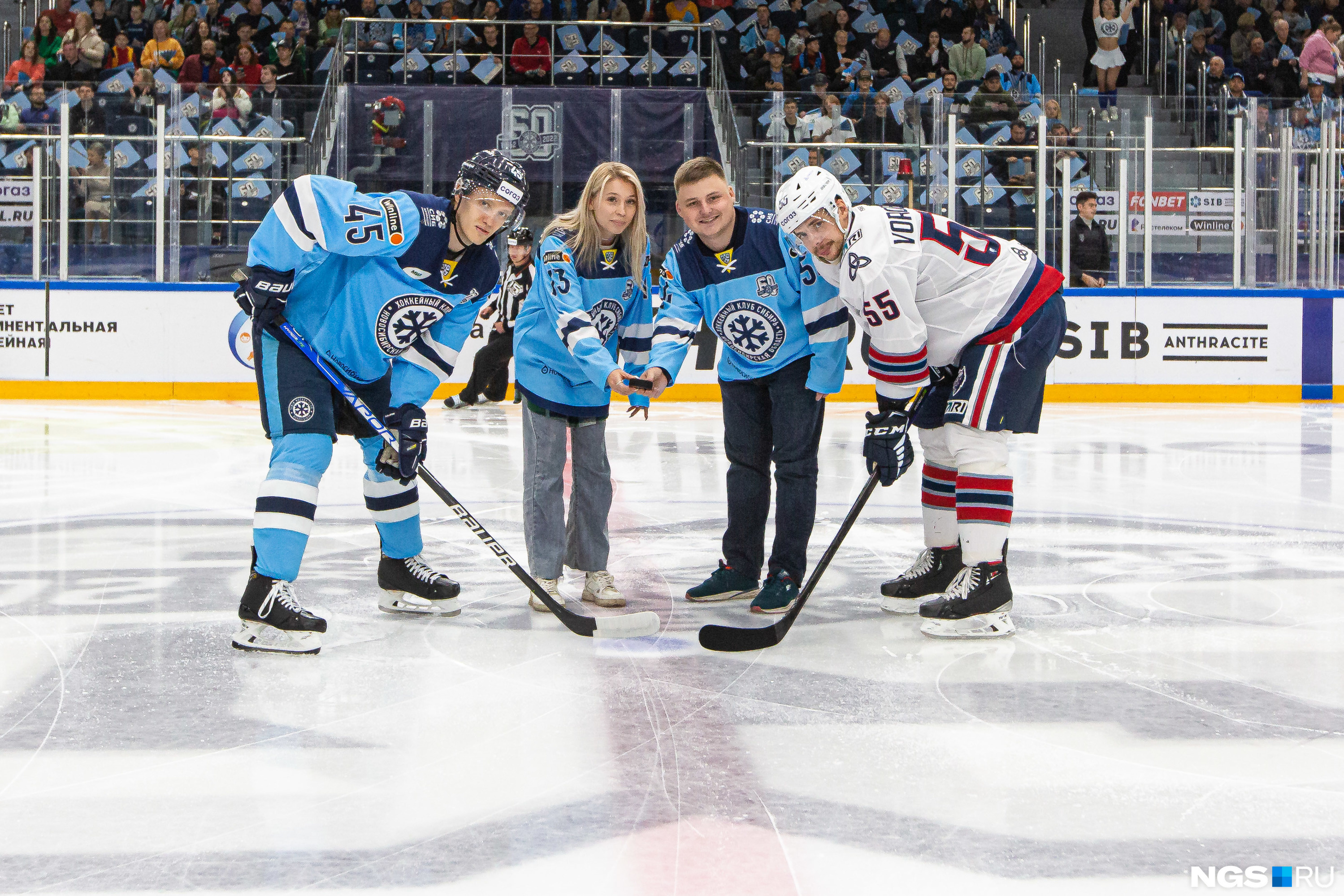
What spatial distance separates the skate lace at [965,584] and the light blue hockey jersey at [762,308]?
54 cm

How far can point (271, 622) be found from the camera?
2.91 m

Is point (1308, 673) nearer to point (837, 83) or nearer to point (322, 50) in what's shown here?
point (837, 83)

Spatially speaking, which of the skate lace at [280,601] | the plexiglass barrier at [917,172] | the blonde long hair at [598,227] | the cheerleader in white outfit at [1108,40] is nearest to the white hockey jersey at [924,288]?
the blonde long hair at [598,227]

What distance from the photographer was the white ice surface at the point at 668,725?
1.82m

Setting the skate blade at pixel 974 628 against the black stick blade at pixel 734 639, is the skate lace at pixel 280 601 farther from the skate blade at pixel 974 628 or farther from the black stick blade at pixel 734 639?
the skate blade at pixel 974 628

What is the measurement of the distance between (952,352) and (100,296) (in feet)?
26.1

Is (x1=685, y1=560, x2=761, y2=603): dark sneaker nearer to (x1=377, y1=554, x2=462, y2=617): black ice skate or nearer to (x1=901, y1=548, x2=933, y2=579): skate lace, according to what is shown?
(x1=901, y1=548, x2=933, y2=579): skate lace

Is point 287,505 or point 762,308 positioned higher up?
point 762,308

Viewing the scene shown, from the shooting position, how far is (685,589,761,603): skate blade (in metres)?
3.52

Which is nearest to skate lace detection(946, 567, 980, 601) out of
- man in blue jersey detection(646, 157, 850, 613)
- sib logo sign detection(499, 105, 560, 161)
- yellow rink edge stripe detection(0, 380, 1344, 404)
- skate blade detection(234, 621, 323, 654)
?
man in blue jersey detection(646, 157, 850, 613)

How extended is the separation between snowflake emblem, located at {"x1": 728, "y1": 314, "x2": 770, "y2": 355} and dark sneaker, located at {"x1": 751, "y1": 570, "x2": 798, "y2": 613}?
57 centimetres

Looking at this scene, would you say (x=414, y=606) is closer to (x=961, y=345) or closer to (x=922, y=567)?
(x=922, y=567)

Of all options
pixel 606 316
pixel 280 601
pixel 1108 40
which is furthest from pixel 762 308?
pixel 1108 40

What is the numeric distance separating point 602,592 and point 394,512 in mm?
564
